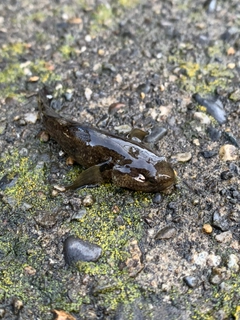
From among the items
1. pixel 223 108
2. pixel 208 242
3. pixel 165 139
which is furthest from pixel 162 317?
pixel 223 108

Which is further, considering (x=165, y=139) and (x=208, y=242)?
(x=165, y=139)

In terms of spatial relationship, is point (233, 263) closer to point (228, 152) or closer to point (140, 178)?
point (140, 178)

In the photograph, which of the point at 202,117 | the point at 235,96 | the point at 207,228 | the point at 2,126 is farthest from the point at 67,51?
the point at 207,228

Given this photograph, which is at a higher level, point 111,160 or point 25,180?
point 111,160

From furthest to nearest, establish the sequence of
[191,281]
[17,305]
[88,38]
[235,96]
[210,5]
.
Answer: [210,5] < [88,38] < [235,96] < [191,281] < [17,305]

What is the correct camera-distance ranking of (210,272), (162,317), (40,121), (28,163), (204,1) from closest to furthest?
(162,317)
(210,272)
(28,163)
(40,121)
(204,1)

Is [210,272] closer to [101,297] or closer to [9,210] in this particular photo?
[101,297]

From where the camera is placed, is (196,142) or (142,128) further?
(142,128)
